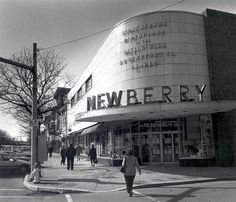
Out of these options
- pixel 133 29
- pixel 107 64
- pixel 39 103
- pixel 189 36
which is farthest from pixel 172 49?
pixel 39 103

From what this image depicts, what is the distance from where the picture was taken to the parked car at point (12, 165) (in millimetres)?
22188

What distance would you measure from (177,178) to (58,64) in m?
13.9

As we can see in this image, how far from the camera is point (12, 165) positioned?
883 inches

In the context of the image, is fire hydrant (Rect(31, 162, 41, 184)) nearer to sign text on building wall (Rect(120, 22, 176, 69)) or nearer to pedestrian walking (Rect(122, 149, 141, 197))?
pedestrian walking (Rect(122, 149, 141, 197))

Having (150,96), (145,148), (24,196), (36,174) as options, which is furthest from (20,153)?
(24,196)

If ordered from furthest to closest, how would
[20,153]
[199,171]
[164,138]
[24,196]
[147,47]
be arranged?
[20,153], [164,138], [147,47], [199,171], [24,196]

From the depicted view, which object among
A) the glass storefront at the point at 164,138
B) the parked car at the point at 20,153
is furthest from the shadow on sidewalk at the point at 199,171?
the parked car at the point at 20,153

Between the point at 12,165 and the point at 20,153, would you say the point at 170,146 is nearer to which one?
the point at 12,165

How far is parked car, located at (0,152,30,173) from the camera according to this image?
72.8ft

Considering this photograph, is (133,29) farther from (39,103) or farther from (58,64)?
(39,103)

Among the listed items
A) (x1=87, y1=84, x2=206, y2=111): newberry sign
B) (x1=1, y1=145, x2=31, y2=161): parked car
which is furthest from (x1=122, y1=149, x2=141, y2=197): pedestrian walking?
(x1=1, y1=145, x2=31, y2=161): parked car

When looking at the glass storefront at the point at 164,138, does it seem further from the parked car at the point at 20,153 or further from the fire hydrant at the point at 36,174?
the fire hydrant at the point at 36,174

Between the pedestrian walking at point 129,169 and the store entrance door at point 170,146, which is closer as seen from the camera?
the pedestrian walking at point 129,169

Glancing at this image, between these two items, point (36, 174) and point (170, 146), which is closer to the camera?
point (36, 174)
